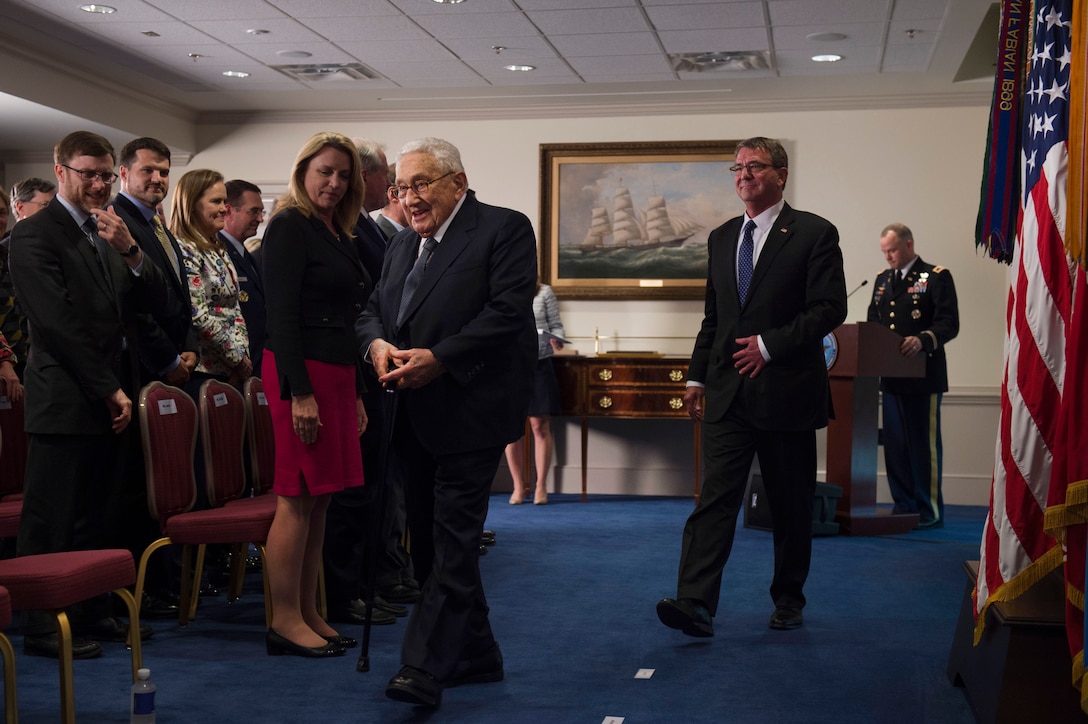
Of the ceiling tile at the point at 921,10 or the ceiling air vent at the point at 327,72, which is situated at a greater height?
the ceiling tile at the point at 921,10

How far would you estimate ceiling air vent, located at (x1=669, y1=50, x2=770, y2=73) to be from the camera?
7.36 meters

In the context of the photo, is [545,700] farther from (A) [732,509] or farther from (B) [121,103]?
(B) [121,103]

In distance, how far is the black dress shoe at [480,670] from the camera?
3338 mm

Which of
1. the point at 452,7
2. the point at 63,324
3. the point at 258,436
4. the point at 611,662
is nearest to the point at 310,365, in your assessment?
the point at 63,324

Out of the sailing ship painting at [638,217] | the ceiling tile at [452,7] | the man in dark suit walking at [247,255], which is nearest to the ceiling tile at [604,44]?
the ceiling tile at [452,7]

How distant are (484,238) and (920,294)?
15.2 feet

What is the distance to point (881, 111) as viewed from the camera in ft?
28.0

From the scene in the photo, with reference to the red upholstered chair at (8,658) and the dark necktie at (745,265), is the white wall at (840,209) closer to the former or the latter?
the dark necktie at (745,265)

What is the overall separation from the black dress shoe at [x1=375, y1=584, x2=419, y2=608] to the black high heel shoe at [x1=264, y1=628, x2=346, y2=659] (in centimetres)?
82

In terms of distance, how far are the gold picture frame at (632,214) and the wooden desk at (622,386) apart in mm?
821

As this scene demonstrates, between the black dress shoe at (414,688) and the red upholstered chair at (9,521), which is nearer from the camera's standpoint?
the black dress shoe at (414,688)

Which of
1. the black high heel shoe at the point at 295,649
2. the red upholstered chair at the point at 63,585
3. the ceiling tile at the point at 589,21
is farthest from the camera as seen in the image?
the ceiling tile at the point at 589,21

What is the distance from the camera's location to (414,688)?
2.95 meters

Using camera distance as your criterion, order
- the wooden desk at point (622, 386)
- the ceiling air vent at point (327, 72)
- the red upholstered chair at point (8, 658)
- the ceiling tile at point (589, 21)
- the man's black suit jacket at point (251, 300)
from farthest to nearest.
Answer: the wooden desk at point (622, 386) → the ceiling air vent at point (327, 72) → the ceiling tile at point (589, 21) → the man's black suit jacket at point (251, 300) → the red upholstered chair at point (8, 658)
